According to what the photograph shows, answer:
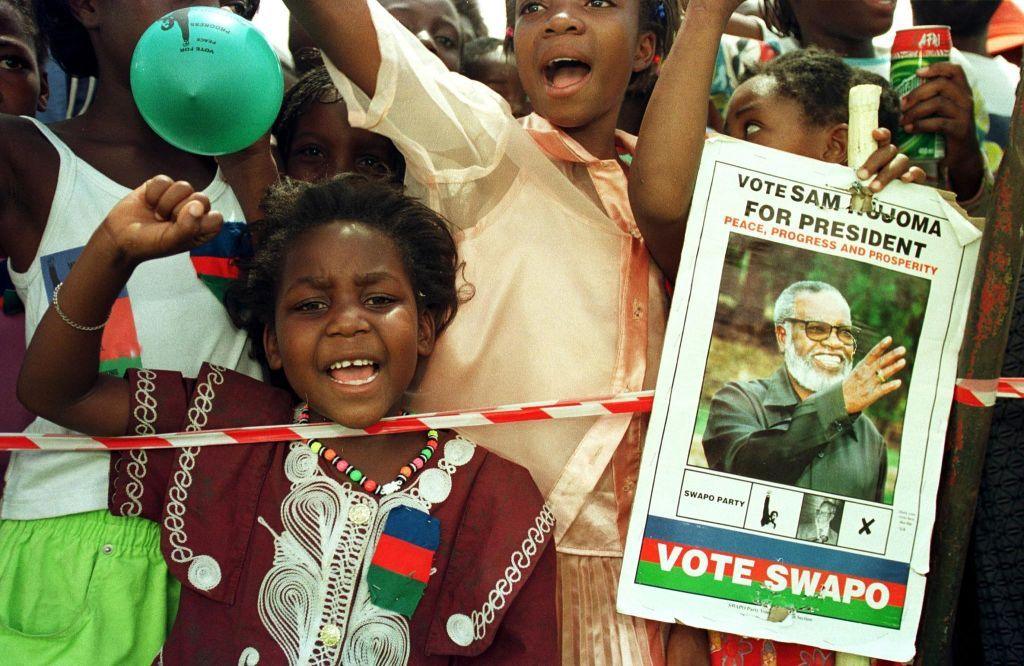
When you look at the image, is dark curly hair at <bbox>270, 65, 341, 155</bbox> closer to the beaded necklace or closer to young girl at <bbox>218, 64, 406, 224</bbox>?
young girl at <bbox>218, 64, 406, 224</bbox>

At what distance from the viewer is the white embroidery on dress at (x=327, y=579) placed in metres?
2.05

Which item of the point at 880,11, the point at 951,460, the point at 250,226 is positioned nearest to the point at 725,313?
the point at 951,460

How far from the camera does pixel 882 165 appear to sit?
6.91 ft

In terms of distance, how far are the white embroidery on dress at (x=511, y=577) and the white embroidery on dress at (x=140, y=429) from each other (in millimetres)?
727

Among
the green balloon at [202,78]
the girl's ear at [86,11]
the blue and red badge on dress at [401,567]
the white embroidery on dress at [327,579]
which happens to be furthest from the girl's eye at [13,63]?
the blue and red badge on dress at [401,567]

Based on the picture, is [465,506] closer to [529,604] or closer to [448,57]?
[529,604]

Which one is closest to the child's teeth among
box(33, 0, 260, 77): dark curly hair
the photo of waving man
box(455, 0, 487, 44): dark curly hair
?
the photo of waving man

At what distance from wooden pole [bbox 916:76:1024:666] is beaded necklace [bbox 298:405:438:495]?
40.8 inches

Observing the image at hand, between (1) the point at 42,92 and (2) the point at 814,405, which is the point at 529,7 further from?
(1) the point at 42,92

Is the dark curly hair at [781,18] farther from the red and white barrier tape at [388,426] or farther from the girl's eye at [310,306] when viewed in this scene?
the girl's eye at [310,306]

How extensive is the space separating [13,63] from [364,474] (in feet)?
5.48

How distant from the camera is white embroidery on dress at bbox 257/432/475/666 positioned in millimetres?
2047

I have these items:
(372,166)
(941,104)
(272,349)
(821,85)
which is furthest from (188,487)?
(941,104)

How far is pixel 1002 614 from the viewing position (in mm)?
2287
